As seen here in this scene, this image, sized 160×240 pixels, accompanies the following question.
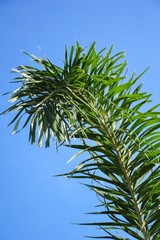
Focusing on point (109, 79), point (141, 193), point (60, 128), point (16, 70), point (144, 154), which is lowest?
point (141, 193)

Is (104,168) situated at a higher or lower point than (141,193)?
higher

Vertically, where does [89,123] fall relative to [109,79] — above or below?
below

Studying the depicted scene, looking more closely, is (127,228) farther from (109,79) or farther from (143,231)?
(109,79)

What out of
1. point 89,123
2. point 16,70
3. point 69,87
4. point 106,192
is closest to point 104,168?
point 106,192

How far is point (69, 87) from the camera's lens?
8.64 ft

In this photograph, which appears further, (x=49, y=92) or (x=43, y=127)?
(x=49, y=92)

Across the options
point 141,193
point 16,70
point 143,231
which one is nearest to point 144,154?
point 141,193

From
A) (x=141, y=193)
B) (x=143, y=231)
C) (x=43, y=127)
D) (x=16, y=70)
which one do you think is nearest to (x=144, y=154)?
(x=141, y=193)

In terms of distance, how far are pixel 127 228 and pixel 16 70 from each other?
3.75ft

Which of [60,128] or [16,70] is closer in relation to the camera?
[60,128]

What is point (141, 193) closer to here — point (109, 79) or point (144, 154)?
point (144, 154)

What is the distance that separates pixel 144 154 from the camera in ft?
7.73

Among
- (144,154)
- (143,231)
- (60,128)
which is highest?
(60,128)

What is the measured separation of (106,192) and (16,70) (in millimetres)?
921
